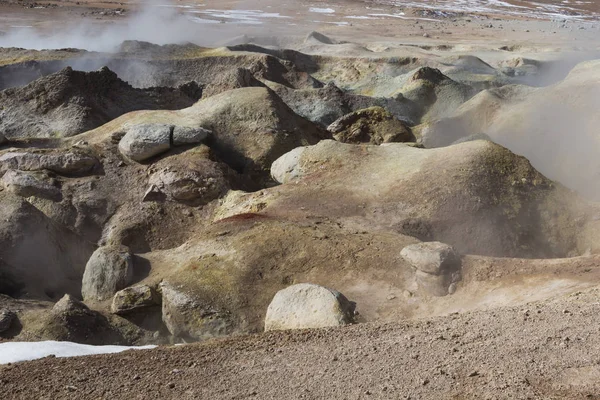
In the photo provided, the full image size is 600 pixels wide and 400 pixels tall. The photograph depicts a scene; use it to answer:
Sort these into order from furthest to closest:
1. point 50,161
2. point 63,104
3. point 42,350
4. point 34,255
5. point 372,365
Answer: point 63,104 → point 50,161 → point 34,255 → point 42,350 → point 372,365

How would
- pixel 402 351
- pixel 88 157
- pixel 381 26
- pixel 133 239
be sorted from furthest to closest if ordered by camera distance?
pixel 381 26, pixel 88 157, pixel 133 239, pixel 402 351

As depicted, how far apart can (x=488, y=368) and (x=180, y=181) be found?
11.8m

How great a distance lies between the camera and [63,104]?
75.9 feet

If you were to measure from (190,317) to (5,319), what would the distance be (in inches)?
120

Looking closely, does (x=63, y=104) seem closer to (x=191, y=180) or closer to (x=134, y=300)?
(x=191, y=180)

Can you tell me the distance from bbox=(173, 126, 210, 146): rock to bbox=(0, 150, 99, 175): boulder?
238 cm

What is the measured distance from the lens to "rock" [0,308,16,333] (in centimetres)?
1145

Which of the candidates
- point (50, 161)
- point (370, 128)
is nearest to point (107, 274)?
point (50, 161)

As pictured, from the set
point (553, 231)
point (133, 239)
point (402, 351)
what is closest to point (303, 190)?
point (133, 239)

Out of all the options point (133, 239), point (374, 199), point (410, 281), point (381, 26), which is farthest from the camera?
point (381, 26)

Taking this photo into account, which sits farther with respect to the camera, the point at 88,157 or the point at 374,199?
the point at 88,157

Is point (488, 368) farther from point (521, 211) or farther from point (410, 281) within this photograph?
point (521, 211)

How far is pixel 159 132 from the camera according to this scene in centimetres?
1847

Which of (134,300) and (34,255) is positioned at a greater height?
(134,300)
